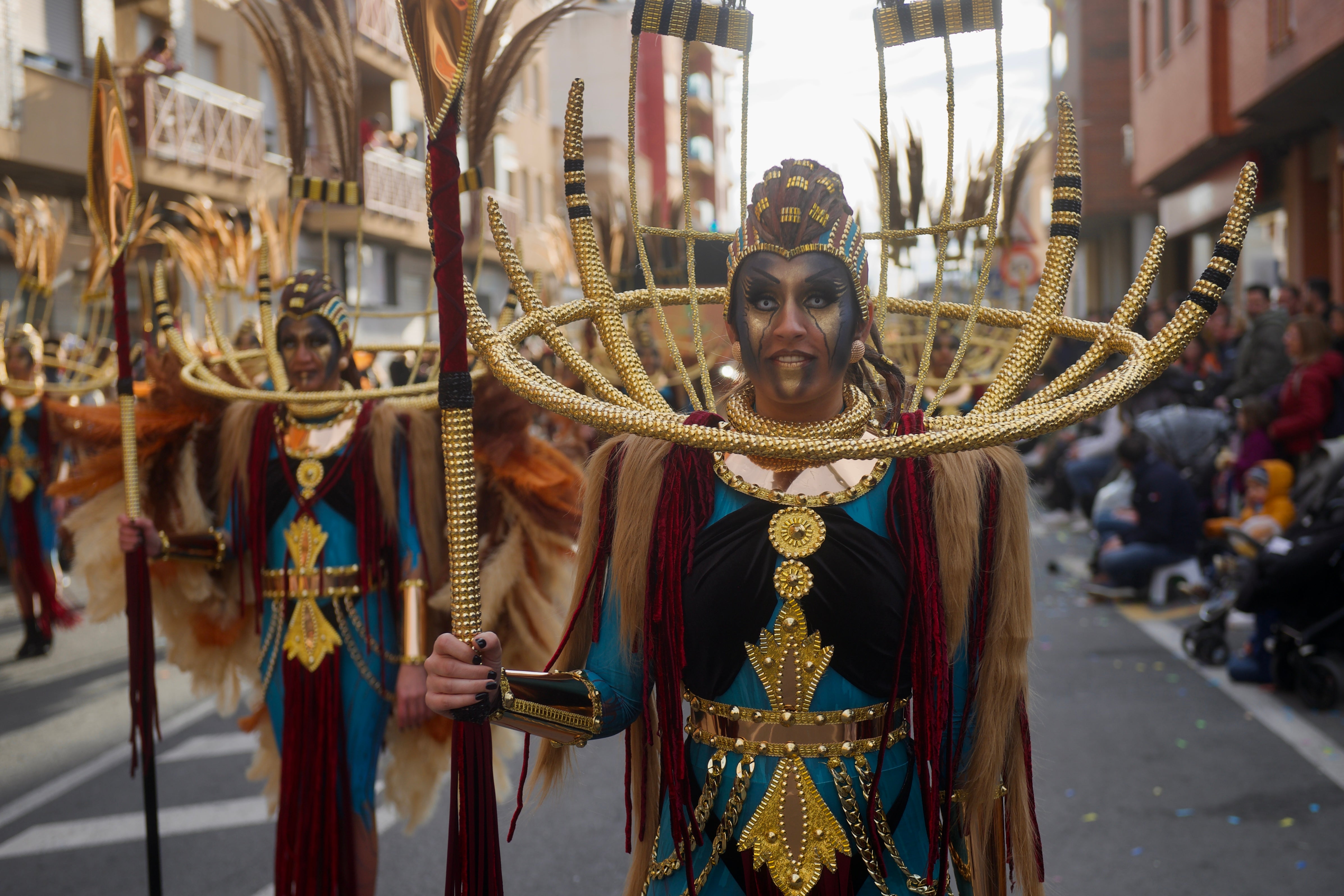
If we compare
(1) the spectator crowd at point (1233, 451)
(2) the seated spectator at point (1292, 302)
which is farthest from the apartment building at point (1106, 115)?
(2) the seated spectator at point (1292, 302)

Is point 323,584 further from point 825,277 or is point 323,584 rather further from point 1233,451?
point 1233,451

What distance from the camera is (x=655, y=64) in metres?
41.5

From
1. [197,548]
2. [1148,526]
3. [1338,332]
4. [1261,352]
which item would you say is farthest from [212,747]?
[1261,352]

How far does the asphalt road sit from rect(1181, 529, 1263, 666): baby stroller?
16 centimetres

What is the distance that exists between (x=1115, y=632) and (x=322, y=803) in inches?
248

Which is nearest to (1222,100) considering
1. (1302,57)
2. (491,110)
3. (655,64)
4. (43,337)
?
(1302,57)

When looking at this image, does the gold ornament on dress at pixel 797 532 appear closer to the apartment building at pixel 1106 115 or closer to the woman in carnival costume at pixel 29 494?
the woman in carnival costume at pixel 29 494

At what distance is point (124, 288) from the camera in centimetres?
390

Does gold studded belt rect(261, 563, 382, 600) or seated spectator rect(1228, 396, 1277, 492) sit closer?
gold studded belt rect(261, 563, 382, 600)

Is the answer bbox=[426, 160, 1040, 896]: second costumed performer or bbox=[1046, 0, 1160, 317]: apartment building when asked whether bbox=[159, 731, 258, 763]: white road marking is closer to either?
bbox=[426, 160, 1040, 896]: second costumed performer

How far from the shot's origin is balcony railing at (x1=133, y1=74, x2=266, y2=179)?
51.1 ft

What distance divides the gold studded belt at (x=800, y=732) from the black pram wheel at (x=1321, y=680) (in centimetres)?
491

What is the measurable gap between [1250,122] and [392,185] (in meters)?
15.2

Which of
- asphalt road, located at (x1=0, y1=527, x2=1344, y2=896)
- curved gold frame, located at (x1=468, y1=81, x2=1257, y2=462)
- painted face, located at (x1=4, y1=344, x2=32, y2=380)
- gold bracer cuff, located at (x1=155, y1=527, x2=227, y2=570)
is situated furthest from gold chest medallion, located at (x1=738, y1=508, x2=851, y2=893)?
painted face, located at (x1=4, y1=344, x2=32, y2=380)
